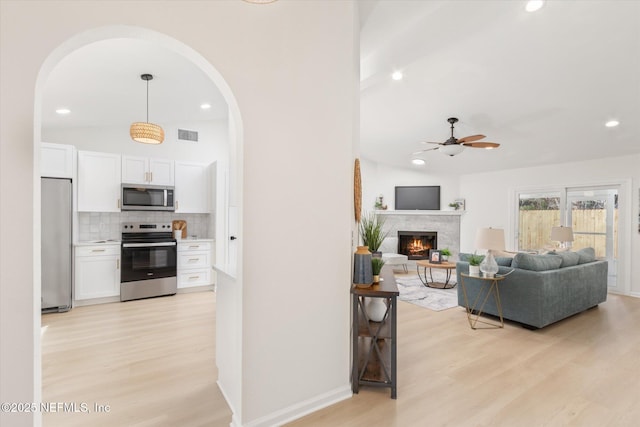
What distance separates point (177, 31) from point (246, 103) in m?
0.48

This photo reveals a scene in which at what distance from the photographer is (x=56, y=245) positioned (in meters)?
4.19

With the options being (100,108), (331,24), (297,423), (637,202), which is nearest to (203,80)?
(100,108)

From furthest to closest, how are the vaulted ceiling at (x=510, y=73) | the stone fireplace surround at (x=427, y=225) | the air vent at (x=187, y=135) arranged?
1. the stone fireplace surround at (x=427, y=225)
2. the air vent at (x=187, y=135)
3. the vaulted ceiling at (x=510, y=73)

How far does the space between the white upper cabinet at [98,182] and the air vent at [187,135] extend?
116 centimetres

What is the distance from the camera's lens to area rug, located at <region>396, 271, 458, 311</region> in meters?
4.67

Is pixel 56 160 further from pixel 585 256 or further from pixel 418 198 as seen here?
pixel 585 256

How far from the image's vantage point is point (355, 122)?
248cm

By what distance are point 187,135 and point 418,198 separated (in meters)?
5.60

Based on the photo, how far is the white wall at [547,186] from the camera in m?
5.27

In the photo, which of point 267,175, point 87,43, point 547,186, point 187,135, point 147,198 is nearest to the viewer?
point 87,43

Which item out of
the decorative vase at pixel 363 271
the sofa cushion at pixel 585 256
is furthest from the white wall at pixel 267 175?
the sofa cushion at pixel 585 256

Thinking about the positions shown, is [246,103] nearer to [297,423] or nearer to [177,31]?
[177,31]

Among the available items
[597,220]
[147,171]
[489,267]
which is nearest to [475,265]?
[489,267]

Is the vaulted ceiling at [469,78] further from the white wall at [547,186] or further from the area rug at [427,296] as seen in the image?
the area rug at [427,296]
